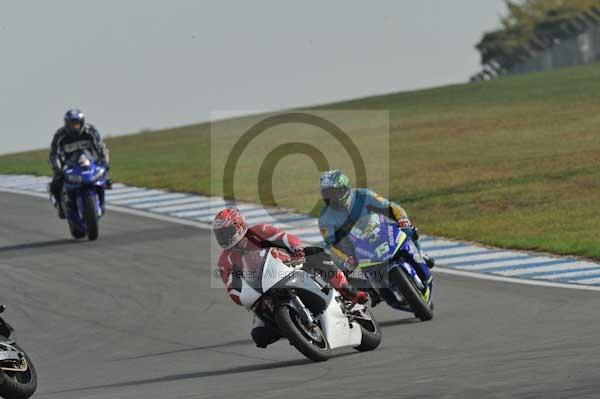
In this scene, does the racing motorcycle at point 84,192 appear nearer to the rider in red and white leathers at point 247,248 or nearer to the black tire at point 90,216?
the black tire at point 90,216

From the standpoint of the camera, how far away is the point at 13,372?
11.3 meters

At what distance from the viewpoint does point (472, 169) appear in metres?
30.8

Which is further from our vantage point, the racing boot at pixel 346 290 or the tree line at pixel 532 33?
the tree line at pixel 532 33

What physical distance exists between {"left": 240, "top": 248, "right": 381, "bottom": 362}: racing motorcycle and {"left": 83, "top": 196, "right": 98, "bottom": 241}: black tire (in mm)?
10453

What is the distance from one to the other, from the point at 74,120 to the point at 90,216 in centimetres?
162

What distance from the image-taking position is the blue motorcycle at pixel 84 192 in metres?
22.9

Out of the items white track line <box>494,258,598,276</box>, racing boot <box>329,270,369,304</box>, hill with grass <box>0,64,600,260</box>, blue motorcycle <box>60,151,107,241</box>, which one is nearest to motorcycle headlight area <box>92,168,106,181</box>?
blue motorcycle <box>60,151,107,241</box>

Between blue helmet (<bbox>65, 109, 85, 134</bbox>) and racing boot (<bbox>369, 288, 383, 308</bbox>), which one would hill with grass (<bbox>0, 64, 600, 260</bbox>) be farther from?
racing boot (<bbox>369, 288, 383, 308</bbox>)

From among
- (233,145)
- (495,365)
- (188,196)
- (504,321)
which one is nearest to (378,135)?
(233,145)

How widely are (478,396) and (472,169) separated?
2165 centimetres

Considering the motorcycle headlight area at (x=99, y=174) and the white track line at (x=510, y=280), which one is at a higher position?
the motorcycle headlight area at (x=99, y=174)

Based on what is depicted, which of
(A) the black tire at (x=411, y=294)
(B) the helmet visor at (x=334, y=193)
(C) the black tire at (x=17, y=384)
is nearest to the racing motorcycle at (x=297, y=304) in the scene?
(A) the black tire at (x=411, y=294)

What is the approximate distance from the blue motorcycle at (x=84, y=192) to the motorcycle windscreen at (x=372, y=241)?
9.07 m

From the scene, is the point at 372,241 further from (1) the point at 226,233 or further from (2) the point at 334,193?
(1) the point at 226,233
